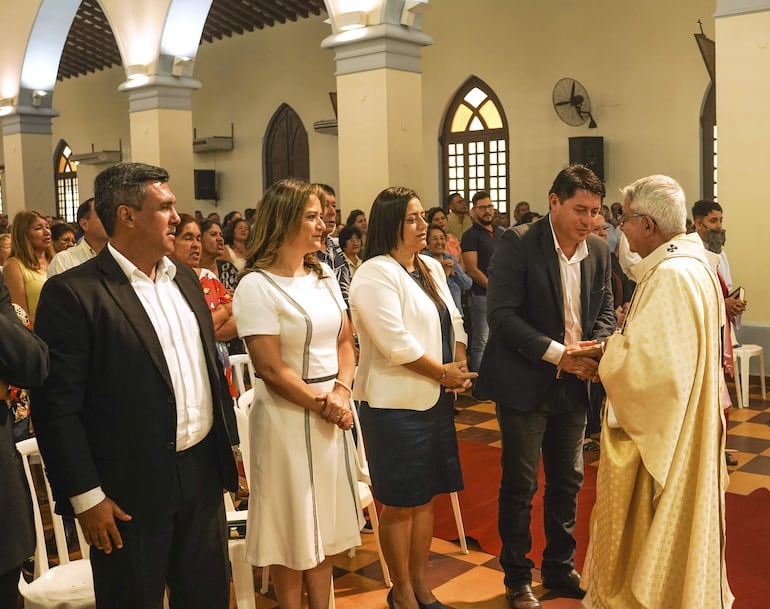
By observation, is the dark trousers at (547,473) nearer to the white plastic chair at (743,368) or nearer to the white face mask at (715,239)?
the white plastic chair at (743,368)

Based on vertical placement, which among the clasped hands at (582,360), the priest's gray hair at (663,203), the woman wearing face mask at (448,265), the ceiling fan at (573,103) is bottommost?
the clasped hands at (582,360)

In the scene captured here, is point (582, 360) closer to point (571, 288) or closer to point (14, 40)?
point (571, 288)

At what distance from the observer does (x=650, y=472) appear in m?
2.76

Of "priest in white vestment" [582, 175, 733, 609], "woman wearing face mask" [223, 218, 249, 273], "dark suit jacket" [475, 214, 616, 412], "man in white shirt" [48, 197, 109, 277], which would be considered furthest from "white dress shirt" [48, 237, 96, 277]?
"priest in white vestment" [582, 175, 733, 609]

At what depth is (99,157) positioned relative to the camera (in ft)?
66.7

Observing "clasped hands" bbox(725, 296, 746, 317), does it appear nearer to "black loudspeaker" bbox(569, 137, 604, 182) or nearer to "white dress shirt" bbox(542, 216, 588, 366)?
"white dress shirt" bbox(542, 216, 588, 366)

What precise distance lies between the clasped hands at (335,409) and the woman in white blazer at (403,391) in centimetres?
35

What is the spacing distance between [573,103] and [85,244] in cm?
932

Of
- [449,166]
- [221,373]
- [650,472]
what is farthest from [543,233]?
[449,166]

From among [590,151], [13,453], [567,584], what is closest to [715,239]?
[567,584]

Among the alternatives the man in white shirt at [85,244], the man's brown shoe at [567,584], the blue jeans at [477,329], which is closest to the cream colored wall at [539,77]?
the blue jeans at [477,329]

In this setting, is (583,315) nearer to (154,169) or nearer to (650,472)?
(650,472)

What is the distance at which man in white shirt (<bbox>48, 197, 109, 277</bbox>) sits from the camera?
14.9 ft

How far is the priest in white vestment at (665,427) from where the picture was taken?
2748 millimetres
